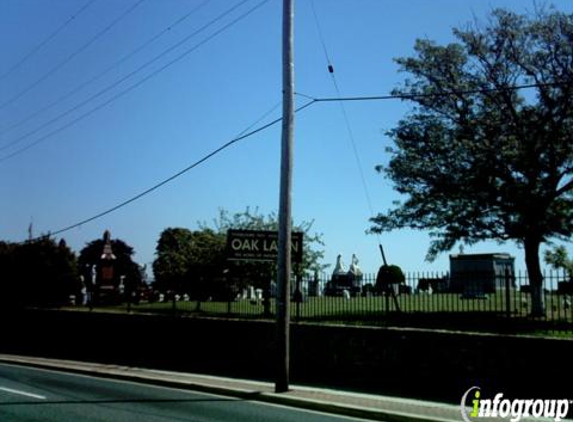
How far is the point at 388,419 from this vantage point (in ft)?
34.4

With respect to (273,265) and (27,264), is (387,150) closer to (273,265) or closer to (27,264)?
(273,265)

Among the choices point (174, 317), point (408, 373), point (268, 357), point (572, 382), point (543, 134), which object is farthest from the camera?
point (543, 134)

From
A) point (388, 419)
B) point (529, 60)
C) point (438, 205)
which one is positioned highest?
point (529, 60)

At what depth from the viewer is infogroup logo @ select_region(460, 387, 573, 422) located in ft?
34.8

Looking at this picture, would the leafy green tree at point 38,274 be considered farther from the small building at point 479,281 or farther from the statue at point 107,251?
the small building at point 479,281

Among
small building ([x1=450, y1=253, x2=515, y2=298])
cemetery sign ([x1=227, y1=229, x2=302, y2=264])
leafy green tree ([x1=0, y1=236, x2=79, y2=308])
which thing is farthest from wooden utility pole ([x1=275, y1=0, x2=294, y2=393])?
leafy green tree ([x1=0, y1=236, x2=79, y2=308])

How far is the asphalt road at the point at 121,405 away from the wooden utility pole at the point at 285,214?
4.31 ft

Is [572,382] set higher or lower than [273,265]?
lower

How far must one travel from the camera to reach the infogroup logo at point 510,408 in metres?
10.6

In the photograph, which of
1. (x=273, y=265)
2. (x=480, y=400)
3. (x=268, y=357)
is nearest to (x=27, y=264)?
(x=273, y=265)

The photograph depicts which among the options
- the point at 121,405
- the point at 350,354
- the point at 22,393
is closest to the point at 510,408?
the point at 350,354

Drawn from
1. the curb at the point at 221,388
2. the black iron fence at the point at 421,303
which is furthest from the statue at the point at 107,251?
the black iron fence at the point at 421,303

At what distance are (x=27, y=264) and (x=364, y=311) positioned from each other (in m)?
23.2

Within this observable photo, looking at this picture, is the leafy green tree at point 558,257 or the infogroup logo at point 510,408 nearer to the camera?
the infogroup logo at point 510,408
